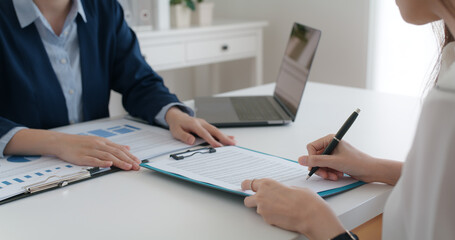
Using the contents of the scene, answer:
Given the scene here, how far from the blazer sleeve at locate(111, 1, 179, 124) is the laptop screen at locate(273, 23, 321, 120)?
34 cm

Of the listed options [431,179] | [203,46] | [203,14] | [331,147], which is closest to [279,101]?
[331,147]

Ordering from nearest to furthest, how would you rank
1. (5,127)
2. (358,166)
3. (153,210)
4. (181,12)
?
(153,210), (358,166), (5,127), (181,12)

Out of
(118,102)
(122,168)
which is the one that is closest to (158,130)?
(122,168)

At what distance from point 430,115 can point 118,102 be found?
2.93m

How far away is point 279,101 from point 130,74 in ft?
1.45

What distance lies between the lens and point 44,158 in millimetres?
1079

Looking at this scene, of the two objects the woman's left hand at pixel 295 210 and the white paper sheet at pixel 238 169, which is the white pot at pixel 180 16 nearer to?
the white paper sheet at pixel 238 169

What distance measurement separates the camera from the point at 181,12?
301cm

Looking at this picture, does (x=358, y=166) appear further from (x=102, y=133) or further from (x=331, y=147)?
(x=102, y=133)

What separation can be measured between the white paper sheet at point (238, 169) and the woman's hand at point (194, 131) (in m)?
0.07

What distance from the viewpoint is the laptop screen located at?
1.36 metres

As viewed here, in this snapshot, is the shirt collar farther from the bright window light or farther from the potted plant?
the bright window light

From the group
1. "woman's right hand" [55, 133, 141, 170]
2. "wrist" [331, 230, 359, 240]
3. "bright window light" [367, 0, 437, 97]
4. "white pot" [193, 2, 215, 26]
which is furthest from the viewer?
"white pot" [193, 2, 215, 26]

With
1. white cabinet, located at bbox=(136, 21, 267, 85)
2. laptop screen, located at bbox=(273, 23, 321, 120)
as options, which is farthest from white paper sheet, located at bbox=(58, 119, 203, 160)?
white cabinet, located at bbox=(136, 21, 267, 85)
